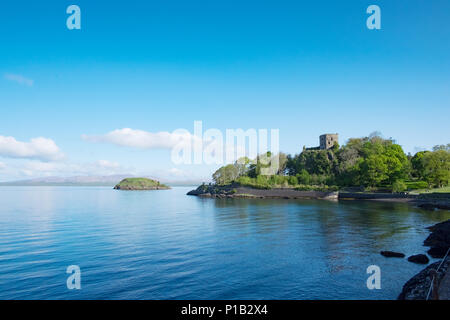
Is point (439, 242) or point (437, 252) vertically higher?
point (439, 242)

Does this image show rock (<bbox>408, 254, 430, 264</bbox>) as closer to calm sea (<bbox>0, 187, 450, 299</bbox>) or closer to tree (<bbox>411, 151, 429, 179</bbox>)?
calm sea (<bbox>0, 187, 450, 299</bbox>)

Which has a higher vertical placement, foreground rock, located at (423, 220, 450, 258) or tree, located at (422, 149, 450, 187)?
tree, located at (422, 149, 450, 187)

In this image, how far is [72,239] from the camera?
3500cm

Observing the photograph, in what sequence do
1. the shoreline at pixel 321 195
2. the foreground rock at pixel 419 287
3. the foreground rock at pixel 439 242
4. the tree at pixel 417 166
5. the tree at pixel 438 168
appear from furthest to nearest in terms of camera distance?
the tree at pixel 417 166 → the tree at pixel 438 168 → the shoreline at pixel 321 195 → the foreground rock at pixel 439 242 → the foreground rock at pixel 419 287

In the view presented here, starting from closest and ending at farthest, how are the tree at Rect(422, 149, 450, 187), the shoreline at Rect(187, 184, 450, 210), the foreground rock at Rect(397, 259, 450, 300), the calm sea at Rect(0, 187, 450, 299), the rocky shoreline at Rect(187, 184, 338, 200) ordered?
the foreground rock at Rect(397, 259, 450, 300) < the calm sea at Rect(0, 187, 450, 299) < the shoreline at Rect(187, 184, 450, 210) < the tree at Rect(422, 149, 450, 187) < the rocky shoreline at Rect(187, 184, 338, 200)

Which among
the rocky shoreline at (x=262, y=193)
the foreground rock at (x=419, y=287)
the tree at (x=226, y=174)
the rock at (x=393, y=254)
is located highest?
the tree at (x=226, y=174)

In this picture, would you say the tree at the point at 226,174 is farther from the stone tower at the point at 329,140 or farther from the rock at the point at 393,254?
the rock at the point at 393,254

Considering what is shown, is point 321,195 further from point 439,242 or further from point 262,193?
point 439,242

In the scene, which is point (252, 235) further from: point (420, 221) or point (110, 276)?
point (420, 221)

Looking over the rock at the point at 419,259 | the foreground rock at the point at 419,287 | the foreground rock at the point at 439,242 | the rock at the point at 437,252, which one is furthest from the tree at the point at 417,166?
the foreground rock at the point at 419,287

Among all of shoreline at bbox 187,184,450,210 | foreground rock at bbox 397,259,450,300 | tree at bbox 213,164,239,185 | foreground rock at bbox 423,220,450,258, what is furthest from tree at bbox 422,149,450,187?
foreground rock at bbox 397,259,450,300

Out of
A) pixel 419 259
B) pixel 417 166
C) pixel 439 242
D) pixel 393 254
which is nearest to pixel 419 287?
pixel 419 259

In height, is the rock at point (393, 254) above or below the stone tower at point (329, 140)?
below

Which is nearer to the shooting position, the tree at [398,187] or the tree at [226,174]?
the tree at [398,187]
